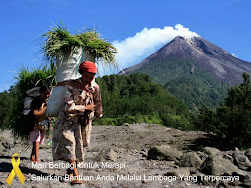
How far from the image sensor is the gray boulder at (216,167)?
450 cm

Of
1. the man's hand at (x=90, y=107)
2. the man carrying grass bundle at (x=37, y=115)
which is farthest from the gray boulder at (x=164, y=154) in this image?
the man's hand at (x=90, y=107)

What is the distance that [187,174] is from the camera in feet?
14.3

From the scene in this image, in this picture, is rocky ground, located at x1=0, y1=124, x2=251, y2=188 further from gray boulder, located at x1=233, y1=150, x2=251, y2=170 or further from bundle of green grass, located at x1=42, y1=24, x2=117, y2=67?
bundle of green grass, located at x1=42, y1=24, x2=117, y2=67

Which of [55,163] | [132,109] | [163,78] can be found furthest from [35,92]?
[163,78]

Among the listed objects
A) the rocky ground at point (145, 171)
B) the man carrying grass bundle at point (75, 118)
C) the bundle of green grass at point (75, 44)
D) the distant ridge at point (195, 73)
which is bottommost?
the rocky ground at point (145, 171)

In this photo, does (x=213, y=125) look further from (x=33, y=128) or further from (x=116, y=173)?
(x=33, y=128)

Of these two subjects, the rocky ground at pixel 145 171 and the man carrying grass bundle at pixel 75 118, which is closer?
the man carrying grass bundle at pixel 75 118

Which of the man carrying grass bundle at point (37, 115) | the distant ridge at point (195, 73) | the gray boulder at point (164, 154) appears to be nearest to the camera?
the man carrying grass bundle at point (37, 115)

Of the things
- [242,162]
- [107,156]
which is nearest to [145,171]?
[107,156]

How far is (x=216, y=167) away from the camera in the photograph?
14.9 ft

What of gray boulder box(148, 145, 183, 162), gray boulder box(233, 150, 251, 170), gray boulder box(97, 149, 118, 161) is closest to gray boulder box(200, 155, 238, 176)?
gray boulder box(233, 150, 251, 170)

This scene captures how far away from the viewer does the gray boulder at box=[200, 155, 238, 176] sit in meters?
4.50

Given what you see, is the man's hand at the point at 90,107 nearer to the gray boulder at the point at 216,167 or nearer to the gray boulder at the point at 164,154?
the gray boulder at the point at 216,167

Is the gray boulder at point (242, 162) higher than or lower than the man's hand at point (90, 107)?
lower
